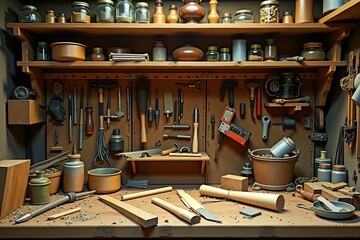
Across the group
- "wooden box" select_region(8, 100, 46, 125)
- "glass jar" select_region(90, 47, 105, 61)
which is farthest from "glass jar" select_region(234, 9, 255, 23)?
"wooden box" select_region(8, 100, 46, 125)

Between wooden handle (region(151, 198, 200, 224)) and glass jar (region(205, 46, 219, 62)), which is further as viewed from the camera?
glass jar (region(205, 46, 219, 62))

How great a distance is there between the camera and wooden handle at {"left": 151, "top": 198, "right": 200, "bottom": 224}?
1449 mm

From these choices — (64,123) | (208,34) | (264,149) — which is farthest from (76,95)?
(264,149)

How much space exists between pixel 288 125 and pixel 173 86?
2.68 feet

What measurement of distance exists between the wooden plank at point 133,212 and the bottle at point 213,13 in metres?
1.21

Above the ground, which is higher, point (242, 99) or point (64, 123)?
point (242, 99)

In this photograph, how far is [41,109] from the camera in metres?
2.09

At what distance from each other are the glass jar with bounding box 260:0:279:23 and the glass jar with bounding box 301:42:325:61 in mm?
266

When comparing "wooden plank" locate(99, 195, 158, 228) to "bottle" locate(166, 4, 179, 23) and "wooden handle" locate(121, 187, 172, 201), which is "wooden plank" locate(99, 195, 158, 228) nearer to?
"wooden handle" locate(121, 187, 172, 201)

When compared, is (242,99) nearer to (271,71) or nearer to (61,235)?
(271,71)

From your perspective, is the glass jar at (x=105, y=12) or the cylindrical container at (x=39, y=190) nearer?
the cylindrical container at (x=39, y=190)

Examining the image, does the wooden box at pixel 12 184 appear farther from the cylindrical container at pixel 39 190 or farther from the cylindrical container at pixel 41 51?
the cylindrical container at pixel 41 51

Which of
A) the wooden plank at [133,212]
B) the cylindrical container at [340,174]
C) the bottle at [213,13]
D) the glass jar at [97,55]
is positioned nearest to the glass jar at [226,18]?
the bottle at [213,13]

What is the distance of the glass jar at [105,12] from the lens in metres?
1.91
